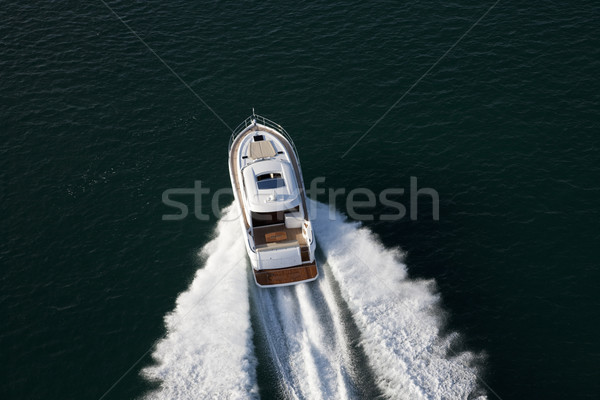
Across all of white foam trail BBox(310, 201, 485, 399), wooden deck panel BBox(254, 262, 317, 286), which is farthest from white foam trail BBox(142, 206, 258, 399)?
white foam trail BBox(310, 201, 485, 399)

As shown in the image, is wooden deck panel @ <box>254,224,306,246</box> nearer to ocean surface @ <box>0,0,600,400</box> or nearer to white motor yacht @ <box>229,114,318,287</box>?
white motor yacht @ <box>229,114,318,287</box>

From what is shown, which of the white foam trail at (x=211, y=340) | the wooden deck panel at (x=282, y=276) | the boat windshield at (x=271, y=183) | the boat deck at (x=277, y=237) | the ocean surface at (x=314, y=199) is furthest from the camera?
the boat windshield at (x=271, y=183)

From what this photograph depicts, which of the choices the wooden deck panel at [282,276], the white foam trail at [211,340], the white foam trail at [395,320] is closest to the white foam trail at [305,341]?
the wooden deck panel at [282,276]

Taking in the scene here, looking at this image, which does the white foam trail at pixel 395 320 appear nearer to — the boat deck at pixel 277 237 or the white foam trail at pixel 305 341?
the white foam trail at pixel 305 341

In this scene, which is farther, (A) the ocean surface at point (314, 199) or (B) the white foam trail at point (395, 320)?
(A) the ocean surface at point (314, 199)

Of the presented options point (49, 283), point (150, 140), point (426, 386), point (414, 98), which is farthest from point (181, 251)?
point (414, 98)

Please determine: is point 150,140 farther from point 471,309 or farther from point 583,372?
point 583,372
